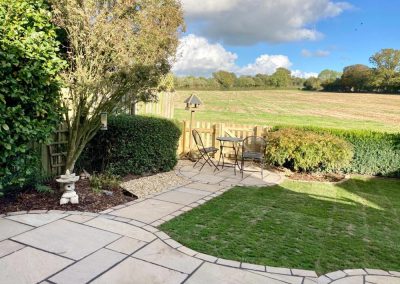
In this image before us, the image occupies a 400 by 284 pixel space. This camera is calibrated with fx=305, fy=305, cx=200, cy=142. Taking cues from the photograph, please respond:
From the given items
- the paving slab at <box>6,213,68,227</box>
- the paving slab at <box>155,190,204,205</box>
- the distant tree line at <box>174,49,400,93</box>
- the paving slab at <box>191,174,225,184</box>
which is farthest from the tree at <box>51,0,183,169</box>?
the distant tree line at <box>174,49,400,93</box>

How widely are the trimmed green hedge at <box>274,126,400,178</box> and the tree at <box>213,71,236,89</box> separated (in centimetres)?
1535

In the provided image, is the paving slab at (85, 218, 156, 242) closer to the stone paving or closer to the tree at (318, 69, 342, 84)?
the stone paving

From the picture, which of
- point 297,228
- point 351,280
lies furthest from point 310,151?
point 351,280

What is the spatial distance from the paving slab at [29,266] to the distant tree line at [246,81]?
15769 millimetres

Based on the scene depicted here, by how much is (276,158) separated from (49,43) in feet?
16.8

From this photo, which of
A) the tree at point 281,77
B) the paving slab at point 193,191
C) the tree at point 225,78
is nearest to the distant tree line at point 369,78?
the tree at point 281,77

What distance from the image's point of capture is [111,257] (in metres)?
2.64

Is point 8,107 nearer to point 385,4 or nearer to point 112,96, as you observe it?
point 112,96

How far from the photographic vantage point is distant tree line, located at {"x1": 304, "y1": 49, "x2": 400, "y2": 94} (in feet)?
77.0

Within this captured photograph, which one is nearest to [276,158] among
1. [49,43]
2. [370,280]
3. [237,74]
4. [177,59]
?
[177,59]

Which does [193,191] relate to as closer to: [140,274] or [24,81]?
[140,274]

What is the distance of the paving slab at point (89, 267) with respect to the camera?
7.44 ft

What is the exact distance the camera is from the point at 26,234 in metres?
3.00

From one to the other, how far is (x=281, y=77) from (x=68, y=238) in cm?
2638
